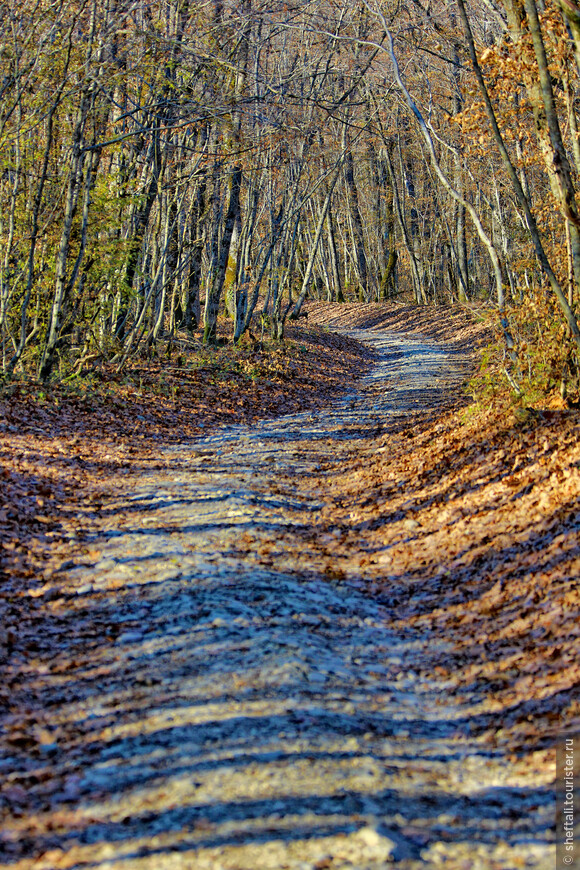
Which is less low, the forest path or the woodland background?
Result: the woodland background

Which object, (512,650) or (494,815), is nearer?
(494,815)

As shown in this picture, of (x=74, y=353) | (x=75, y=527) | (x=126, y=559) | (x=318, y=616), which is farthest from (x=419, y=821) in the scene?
(x=74, y=353)

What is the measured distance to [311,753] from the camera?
13.6ft

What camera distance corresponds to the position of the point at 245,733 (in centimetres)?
431

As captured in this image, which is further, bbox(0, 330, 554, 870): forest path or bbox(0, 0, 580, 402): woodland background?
bbox(0, 0, 580, 402): woodland background

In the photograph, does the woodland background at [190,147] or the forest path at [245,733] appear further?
the woodland background at [190,147]

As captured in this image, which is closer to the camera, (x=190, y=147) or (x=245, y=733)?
(x=245, y=733)

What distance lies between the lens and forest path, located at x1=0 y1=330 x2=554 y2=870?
11.2ft

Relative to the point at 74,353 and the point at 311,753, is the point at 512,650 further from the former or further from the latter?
the point at 74,353

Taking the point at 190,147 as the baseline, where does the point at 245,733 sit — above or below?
below

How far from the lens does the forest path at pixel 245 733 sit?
135 inches

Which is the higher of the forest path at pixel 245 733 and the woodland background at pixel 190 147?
the woodland background at pixel 190 147

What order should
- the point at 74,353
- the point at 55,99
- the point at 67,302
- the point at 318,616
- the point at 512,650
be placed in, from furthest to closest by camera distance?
the point at 74,353
the point at 67,302
the point at 55,99
the point at 318,616
the point at 512,650

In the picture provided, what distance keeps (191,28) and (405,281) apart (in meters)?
43.7
